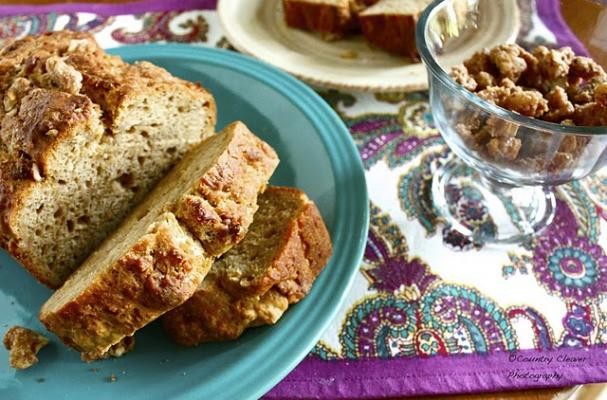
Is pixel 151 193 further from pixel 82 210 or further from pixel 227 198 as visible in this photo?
pixel 227 198

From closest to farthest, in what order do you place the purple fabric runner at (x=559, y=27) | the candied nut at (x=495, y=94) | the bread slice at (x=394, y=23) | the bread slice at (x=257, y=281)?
the bread slice at (x=257, y=281) < the candied nut at (x=495, y=94) < the purple fabric runner at (x=559, y=27) < the bread slice at (x=394, y=23)

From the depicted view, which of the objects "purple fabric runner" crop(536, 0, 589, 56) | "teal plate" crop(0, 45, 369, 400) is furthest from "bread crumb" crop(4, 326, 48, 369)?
"purple fabric runner" crop(536, 0, 589, 56)

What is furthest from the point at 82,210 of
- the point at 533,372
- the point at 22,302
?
the point at 533,372

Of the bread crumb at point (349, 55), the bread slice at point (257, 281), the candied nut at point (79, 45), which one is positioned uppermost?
the candied nut at point (79, 45)

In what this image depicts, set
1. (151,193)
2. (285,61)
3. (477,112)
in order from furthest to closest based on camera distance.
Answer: (285,61) < (151,193) < (477,112)

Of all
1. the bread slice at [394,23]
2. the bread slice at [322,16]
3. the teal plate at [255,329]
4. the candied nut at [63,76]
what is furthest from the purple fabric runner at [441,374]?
the bread slice at [322,16]

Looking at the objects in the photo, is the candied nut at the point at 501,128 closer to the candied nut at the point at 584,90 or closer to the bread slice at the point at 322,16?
the candied nut at the point at 584,90

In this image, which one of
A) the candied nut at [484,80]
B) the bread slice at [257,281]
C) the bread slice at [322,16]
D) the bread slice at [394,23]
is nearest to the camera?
the bread slice at [257,281]
